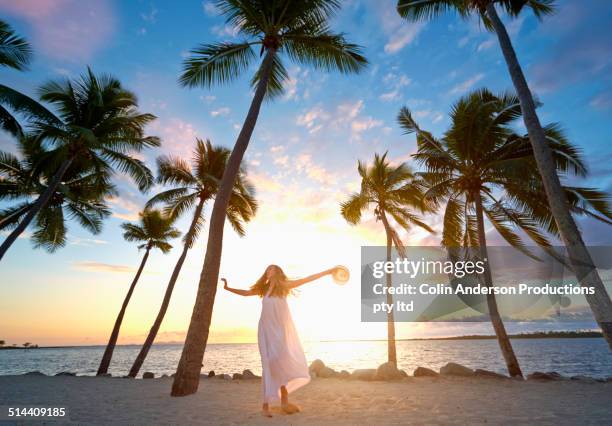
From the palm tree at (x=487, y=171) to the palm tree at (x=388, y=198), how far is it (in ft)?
4.53

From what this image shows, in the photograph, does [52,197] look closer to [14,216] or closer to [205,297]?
[14,216]

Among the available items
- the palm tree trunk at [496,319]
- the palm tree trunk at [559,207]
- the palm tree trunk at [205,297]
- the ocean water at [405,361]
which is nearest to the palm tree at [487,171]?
the palm tree trunk at [496,319]

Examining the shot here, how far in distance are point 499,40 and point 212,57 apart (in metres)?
8.26

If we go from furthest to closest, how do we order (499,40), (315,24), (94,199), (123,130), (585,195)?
(94,199) → (123,130) → (315,24) → (585,195) → (499,40)

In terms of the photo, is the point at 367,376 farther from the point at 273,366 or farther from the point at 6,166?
the point at 6,166

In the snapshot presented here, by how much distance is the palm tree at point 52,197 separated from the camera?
635 inches

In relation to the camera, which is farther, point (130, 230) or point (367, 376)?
point (130, 230)

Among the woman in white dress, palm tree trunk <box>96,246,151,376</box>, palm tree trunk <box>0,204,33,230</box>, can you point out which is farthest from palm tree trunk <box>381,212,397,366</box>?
palm tree trunk <box>0,204,33,230</box>

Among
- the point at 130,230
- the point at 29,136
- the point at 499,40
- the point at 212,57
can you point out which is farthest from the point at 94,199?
the point at 499,40

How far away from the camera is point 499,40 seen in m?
8.90

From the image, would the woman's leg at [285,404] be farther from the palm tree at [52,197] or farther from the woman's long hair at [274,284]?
the palm tree at [52,197]

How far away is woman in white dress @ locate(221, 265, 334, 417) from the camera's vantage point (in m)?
5.26

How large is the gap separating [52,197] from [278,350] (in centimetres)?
1830

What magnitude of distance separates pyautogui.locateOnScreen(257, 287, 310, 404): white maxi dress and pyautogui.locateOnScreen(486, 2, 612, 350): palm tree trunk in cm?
542
